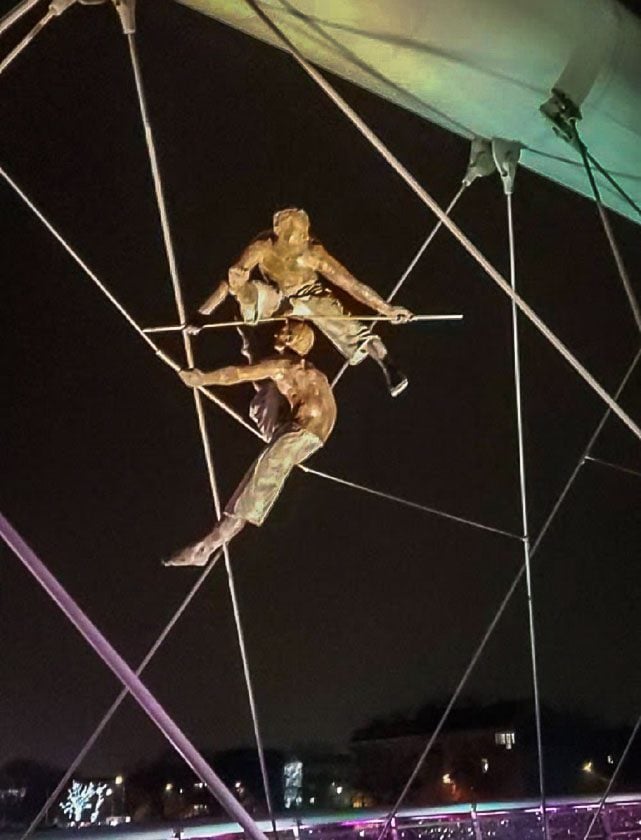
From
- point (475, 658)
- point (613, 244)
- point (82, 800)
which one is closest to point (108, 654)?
point (475, 658)

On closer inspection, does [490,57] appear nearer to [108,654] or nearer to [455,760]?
[108,654]

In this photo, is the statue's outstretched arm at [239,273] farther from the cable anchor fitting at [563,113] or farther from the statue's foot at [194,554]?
the cable anchor fitting at [563,113]

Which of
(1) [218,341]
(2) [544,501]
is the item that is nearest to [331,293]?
(1) [218,341]

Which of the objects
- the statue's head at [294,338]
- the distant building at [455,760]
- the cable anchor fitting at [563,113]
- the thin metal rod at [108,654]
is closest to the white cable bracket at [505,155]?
the cable anchor fitting at [563,113]

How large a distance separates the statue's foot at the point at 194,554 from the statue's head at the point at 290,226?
A: 1.29ft

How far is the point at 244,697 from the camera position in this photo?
3207 millimetres

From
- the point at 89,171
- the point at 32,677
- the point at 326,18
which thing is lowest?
the point at 32,677

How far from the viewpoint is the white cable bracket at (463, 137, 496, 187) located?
189 cm

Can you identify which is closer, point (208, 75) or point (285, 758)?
point (208, 75)

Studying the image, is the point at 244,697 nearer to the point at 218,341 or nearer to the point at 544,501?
the point at 544,501

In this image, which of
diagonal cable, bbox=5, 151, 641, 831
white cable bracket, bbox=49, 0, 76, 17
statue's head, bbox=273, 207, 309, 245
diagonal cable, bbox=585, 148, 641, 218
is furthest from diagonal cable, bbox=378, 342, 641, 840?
white cable bracket, bbox=49, 0, 76, 17

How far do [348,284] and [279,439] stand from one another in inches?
9.1

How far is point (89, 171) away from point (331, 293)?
78 centimetres

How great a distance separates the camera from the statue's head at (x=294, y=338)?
59.2 inches
